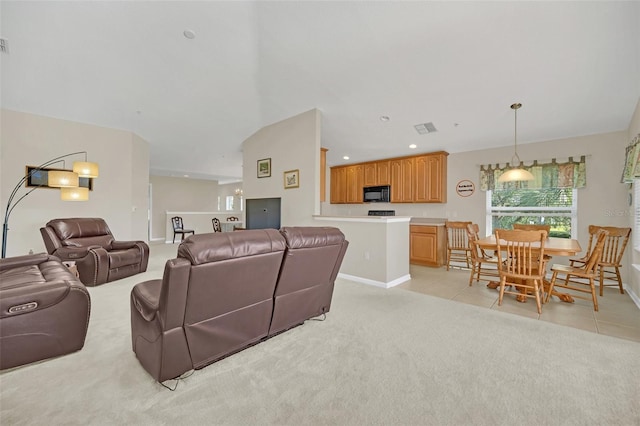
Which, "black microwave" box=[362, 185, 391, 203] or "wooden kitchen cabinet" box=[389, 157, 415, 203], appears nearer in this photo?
"wooden kitchen cabinet" box=[389, 157, 415, 203]

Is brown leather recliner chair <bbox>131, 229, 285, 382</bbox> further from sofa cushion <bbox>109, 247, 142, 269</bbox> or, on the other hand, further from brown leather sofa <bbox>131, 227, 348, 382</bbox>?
sofa cushion <bbox>109, 247, 142, 269</bbox>

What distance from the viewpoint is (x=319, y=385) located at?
1746 millimetres

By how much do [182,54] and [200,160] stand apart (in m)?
4.21

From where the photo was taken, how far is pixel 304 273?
2.33m

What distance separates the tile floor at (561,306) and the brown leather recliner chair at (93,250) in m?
4.21

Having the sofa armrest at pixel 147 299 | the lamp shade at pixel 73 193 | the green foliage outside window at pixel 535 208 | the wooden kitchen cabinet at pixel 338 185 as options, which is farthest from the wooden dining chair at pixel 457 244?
the lamp shade at pixel 73 193

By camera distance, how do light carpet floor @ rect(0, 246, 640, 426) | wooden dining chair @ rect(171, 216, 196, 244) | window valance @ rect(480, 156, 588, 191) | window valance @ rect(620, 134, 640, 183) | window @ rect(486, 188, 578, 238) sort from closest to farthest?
light carpet floor @ rect(0, 246, 640, 426), window valance @ rect(620, 134, 640, 183), window valance @ rect(480, 156, 588, 191), window @ rect(486, 188, 578, 238), wooden dining chair @ rect(171, 216, 196, 244)

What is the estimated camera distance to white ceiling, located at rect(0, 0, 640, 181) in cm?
294

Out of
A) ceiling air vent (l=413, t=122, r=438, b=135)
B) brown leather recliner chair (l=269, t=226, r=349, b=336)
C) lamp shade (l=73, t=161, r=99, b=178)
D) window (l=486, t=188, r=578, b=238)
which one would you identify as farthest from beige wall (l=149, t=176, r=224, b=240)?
window (l=486, t=188, r=578, b=238)

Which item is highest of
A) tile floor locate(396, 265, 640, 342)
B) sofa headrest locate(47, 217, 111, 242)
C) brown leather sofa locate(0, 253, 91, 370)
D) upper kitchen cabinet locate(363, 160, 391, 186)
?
upper kitchen cabinet locate(363, 160, 391, 186)

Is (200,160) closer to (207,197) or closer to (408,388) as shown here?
(207,197)

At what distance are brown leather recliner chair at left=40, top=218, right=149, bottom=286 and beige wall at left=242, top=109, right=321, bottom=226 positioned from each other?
2551mm

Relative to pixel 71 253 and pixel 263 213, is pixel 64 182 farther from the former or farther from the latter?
pixel 263 213

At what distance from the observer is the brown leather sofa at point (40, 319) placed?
178 cm
